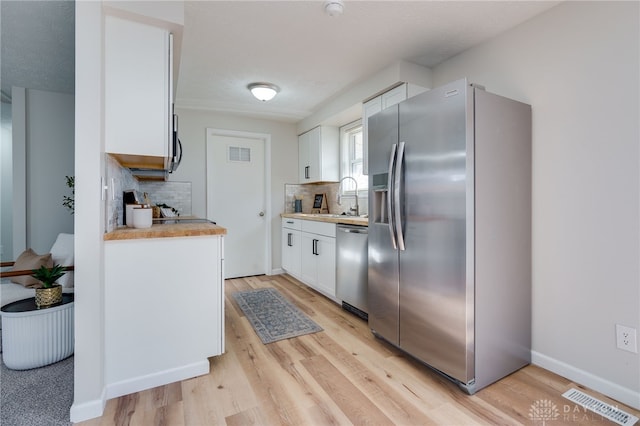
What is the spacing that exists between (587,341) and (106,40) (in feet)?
10.7

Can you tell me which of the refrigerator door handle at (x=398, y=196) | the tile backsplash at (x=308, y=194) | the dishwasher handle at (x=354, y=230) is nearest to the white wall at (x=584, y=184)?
the refrigerator door handle at (x=398, y=196)

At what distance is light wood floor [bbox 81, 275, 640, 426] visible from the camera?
4.75ft

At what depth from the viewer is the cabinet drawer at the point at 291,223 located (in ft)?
12.8

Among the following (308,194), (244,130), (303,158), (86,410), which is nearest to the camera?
(86,410)

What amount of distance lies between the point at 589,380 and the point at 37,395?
3.13 meters

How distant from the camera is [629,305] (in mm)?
1583

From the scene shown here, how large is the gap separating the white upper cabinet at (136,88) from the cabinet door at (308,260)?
2068mm

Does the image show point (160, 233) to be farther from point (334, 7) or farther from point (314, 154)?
point (314, 154)

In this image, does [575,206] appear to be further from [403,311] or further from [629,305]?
[403,311]

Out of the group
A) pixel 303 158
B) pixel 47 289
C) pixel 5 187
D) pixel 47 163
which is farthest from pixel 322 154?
pixel 5 187

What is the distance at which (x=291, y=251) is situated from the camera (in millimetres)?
4109

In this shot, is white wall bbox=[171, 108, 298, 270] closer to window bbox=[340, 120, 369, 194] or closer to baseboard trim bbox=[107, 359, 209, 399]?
window bbox=[340, 120, 369, 194]

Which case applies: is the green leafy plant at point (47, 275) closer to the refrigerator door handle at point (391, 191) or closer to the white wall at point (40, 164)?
the white wall at point (40, 164)

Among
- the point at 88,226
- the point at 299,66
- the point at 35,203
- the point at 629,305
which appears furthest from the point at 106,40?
the point at 629,305
